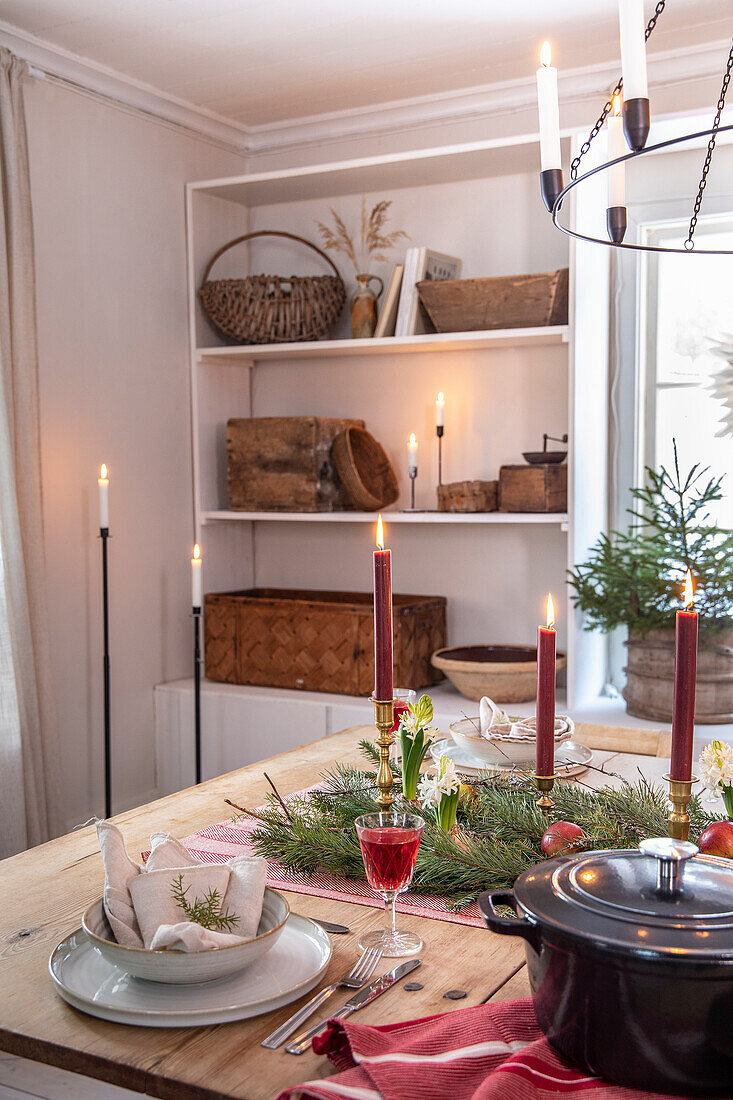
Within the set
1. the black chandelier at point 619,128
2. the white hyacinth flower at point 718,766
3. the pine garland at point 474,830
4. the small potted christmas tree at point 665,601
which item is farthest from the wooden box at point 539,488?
the white hyacinth flower at point 718,766

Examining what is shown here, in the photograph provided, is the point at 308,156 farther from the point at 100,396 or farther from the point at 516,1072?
the point at 516,1072

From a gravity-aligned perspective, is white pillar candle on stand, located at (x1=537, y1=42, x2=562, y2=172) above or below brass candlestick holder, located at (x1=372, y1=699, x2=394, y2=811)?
above

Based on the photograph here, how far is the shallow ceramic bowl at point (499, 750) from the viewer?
1554 mm

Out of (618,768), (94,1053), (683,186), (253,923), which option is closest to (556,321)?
(683,186)

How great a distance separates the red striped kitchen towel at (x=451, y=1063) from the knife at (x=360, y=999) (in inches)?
1.4

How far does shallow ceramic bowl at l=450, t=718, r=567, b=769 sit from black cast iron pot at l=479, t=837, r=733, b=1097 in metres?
0.73

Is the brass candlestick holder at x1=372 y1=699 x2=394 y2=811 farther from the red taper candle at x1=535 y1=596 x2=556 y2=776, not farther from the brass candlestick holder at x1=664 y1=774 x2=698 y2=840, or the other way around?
the brass candlestick holder at x1=664 y1=774 x2=698 y2=840

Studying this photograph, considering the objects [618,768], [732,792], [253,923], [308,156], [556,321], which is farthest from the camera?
[308,156]

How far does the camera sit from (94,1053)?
808 mm

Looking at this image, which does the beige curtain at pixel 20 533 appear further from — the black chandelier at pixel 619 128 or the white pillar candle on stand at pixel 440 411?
the black chandelier at pixel 619 128

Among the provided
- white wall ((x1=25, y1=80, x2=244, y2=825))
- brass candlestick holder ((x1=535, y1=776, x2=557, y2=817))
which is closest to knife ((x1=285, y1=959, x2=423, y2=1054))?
brass candlestick holder ((x1=535, y1=776, x2=557, y2=817))

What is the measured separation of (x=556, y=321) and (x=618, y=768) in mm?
1499

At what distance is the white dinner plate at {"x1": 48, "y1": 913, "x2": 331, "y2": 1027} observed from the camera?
2.82ft

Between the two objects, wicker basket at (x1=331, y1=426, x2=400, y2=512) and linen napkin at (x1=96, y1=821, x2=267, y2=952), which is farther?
wicker basket at (x1=331, y1=426, x2=400, y2=512)
